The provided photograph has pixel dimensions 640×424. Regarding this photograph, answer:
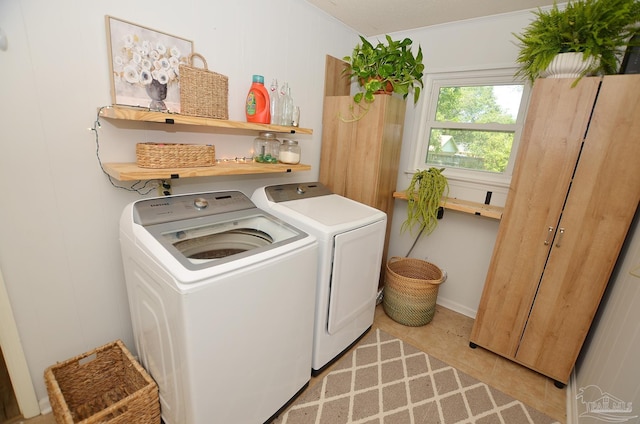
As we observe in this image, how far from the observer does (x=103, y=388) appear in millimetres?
1517

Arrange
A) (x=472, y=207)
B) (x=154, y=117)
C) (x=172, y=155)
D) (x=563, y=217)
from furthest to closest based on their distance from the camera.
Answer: (x=472, y=207) → (x=563, y=217) → (x=172, y=155) → (x=154, y=117)

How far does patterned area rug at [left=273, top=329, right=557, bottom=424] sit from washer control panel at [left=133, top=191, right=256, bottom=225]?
117 centimetres

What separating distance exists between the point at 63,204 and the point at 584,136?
2.65m

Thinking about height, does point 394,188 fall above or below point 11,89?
below

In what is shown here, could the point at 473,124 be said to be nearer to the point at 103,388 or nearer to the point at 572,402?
the point at 572,402

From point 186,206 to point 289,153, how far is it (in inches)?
32.5

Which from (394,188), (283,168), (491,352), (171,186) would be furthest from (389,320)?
(171,186)

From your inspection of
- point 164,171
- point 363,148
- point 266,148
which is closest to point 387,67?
point 363,148

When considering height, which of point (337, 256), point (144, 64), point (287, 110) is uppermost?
point (144, 64)

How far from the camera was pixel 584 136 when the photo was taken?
1.53 m

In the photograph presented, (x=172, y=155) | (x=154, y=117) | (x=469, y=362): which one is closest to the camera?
(x=154, y=117)

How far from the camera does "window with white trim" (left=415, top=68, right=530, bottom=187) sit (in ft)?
7.30

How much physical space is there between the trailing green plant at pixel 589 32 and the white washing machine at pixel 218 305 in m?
1.68

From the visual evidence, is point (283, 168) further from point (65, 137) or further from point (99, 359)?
point (99, 359)
